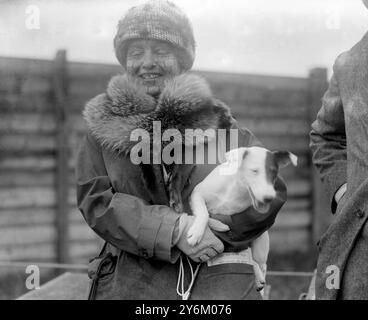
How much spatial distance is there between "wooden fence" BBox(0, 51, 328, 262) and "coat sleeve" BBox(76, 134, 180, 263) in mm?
390

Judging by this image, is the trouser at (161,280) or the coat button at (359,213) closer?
the coat button at (359,213)

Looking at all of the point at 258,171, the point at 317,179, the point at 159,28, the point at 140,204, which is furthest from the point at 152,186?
the point at 317,179

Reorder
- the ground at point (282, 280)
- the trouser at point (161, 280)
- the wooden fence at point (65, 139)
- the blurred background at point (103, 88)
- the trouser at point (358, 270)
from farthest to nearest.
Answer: the ground at point (282, 280) < the wooden fence at point (65, 139) < the blurred background at point (103, 88) < the trouser at point (161, 280) < the trouser at point (358, 270)

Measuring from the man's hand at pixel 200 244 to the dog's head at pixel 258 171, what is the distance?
0.39ft

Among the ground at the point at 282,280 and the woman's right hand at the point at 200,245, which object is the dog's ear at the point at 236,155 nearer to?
the woman's right hand at the point at 200,245

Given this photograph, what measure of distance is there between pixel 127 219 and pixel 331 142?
587mm

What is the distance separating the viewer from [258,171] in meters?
1.46

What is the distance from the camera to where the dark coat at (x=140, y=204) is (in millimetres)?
1446

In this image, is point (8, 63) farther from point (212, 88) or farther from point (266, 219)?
point (266, 219)

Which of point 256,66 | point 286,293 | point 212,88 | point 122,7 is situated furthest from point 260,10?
point 286,293

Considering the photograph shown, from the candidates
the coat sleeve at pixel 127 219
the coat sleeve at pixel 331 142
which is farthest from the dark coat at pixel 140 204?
the coat sleeve at pixel 331 142

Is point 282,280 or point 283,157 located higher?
point 283,157

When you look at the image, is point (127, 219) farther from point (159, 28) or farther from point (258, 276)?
point (159, 28)

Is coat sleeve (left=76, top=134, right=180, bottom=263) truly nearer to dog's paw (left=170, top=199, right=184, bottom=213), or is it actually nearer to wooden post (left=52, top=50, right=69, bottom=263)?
dog's paw (left=170, top=199, right=184, bottom=213)
